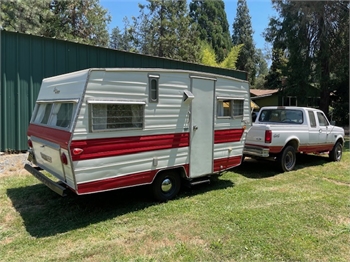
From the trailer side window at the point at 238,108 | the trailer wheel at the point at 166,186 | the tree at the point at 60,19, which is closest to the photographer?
the trailer wheel at the point at 166,186

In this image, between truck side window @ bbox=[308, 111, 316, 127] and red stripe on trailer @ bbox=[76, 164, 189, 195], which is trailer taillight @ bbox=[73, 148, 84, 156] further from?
truck side window @ bbox=[308, 111, 316, 127]

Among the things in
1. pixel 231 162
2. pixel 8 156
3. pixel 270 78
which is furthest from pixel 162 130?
pixel 270 78

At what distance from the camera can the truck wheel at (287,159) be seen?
7.69 meters

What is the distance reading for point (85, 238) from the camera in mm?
3945

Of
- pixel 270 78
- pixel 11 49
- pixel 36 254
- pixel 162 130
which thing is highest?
pixel 270 78

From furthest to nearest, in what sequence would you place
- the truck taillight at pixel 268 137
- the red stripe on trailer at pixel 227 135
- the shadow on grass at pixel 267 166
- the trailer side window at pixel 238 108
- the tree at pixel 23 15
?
the tree at pixel 23 15, the shadow on grass at pixel 267 166, the truck taillight at pixel 268 137, the trailer side window at pixel 238 108, the red stripe on trailer at pixel 227 135

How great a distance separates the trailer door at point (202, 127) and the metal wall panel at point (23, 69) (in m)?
5.47

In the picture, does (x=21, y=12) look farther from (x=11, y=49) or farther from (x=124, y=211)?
(x=124, y=211)

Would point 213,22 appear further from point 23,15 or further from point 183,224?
point 183,224

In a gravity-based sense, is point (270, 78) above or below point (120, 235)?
above

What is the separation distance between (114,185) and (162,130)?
128cm

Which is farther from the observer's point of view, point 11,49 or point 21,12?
point 21,12

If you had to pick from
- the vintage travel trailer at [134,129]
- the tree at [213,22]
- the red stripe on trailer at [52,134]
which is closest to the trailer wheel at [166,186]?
the vintage travel trailer at [134,129]

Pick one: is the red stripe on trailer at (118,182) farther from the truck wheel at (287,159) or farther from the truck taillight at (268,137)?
the truck wheel at (287,159)
